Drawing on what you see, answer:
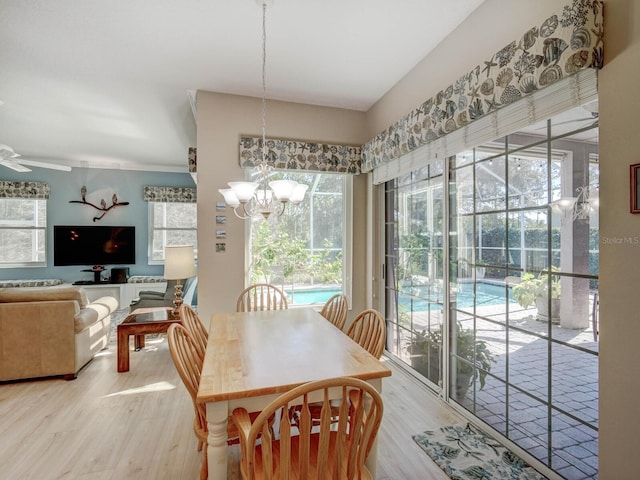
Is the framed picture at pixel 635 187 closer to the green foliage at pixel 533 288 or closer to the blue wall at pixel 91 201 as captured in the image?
the green foliage at pixel 533 288

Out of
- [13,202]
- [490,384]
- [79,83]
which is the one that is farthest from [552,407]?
[13,202]

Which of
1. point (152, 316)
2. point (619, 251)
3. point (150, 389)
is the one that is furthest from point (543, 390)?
point (152, 316)

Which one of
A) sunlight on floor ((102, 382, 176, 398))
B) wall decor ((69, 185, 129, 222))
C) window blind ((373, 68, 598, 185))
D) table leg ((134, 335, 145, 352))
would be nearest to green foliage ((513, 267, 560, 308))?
window blind ((373, 68, 598, 185))

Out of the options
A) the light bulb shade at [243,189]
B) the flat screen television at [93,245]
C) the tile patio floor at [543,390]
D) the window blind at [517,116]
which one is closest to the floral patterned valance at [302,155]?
the window blind at [517,116]

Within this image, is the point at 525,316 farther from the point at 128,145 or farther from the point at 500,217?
the point at 128,145

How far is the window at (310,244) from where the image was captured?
3582mm

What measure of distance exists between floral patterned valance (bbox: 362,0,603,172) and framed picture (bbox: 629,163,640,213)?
52 centimetres

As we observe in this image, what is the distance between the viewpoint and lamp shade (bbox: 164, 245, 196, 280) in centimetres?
331

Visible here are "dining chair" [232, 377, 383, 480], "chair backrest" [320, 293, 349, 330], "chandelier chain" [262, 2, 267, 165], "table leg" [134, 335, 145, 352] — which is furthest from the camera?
"table leg" [134, 335, 145, 352]

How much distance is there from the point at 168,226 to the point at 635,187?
22.8 feet

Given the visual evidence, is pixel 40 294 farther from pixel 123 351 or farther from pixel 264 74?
pixel 264 74

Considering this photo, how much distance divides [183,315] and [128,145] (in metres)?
4.39

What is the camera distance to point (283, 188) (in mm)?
1975

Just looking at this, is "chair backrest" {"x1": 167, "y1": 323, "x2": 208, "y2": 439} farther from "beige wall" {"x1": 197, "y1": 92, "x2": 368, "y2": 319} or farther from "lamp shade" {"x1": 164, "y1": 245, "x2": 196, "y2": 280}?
"lamp shade" {"x1": 164, "y1": 245, "x2": 196, "y2": 280}
